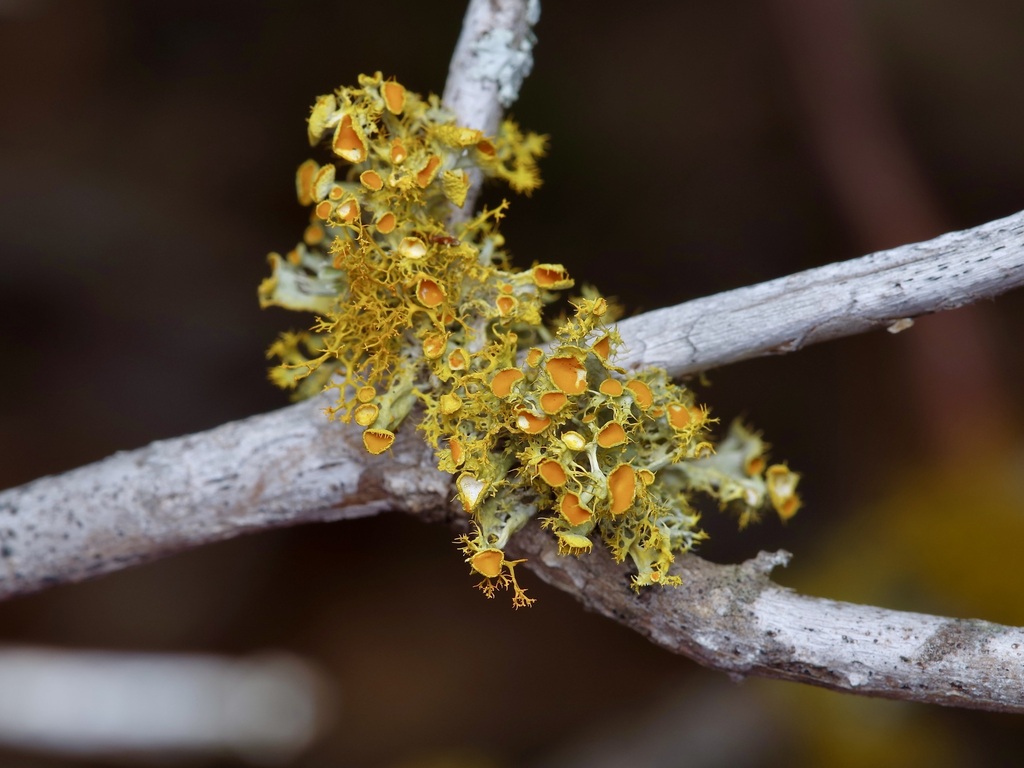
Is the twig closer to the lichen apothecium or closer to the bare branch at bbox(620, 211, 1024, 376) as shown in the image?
the lichen apothecium

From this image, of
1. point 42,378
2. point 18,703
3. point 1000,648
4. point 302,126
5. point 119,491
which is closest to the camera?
point 1000,648

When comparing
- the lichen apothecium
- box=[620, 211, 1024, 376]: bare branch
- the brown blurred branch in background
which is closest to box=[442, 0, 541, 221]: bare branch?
the lichen apothecium

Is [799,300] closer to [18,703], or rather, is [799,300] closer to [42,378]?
[18,703]

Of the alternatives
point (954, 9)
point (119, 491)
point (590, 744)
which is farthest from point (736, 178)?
point (119, 491)

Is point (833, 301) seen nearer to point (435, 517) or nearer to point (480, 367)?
point (480, 367)

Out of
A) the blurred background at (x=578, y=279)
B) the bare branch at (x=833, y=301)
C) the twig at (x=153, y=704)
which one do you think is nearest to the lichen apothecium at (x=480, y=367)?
the bare branch at (x=833, y=301)

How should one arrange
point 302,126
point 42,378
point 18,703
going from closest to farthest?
1. point 18,703
2. point 302,126
3. point 42,378

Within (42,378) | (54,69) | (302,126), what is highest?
(54,69)

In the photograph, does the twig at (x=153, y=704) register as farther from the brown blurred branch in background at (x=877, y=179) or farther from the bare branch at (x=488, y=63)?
the brown blurred branch in background at (x=877, y=179)
